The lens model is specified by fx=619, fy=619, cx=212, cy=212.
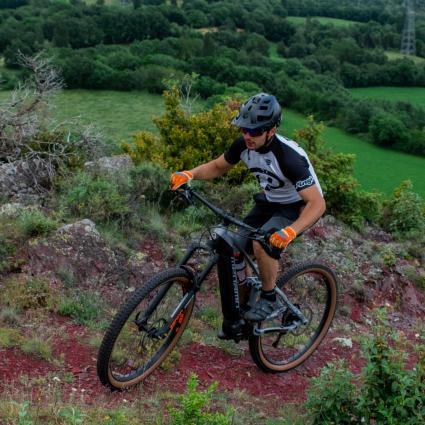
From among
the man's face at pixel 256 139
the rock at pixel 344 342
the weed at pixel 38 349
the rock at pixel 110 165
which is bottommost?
the rock at pixel 344 342

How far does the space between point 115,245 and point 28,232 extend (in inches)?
38.9

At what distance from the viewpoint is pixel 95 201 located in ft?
25.0

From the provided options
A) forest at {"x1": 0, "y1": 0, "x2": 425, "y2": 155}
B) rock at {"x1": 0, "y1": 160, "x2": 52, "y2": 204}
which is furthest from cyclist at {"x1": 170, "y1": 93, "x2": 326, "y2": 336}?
forest at {"x1": 0, "y1": 0, "x2": 425, "y2": 155}

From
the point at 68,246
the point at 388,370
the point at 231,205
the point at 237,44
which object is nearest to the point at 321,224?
the point at 231,205

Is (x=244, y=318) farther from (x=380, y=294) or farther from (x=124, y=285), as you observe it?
(x=380, y=294)

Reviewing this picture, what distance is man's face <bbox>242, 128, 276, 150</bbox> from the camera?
16.0 feet

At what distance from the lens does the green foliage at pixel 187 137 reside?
39.4ft

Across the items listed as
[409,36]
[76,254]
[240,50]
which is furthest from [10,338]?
[409,36]

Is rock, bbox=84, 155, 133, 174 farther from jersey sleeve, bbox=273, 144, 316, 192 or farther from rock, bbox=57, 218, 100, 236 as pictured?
jersey sleeve, bbox=273, 144, 316, 192

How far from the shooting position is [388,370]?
410cm

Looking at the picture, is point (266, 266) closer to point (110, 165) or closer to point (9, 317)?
point (9, 317)

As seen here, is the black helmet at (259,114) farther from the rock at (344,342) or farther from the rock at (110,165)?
the rock at (110,165)

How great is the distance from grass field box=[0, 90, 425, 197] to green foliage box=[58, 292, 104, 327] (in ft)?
110

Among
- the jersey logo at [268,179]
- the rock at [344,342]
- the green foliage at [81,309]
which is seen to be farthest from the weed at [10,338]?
the rock at [344,342]
